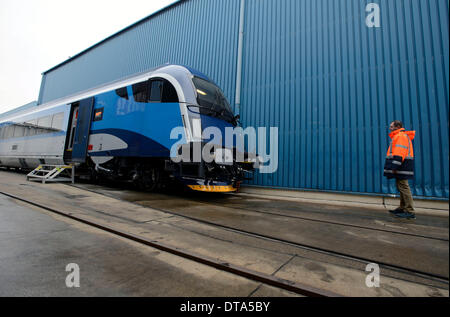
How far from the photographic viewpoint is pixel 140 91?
5.52 metres

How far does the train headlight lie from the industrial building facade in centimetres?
227

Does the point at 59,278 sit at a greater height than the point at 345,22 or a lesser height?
lesser

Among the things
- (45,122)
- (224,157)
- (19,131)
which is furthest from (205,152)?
(19,131)

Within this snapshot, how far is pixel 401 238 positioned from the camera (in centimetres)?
261

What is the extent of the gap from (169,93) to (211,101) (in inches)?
39.5

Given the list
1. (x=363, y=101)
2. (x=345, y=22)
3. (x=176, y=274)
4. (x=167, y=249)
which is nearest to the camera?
(x=176, y=274)

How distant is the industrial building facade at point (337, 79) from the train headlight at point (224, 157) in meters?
2.27

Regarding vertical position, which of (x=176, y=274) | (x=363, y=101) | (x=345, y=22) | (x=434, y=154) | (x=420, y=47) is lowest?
(x=176, y=274)

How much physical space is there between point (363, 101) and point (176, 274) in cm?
603

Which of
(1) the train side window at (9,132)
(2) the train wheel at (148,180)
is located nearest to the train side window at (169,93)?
(2) the train wheel at (148,180)

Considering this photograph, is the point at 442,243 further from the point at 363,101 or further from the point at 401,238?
the point at 363,101

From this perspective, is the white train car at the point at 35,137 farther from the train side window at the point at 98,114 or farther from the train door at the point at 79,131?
the train side window at the point at 98,114

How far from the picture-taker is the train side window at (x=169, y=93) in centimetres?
486
